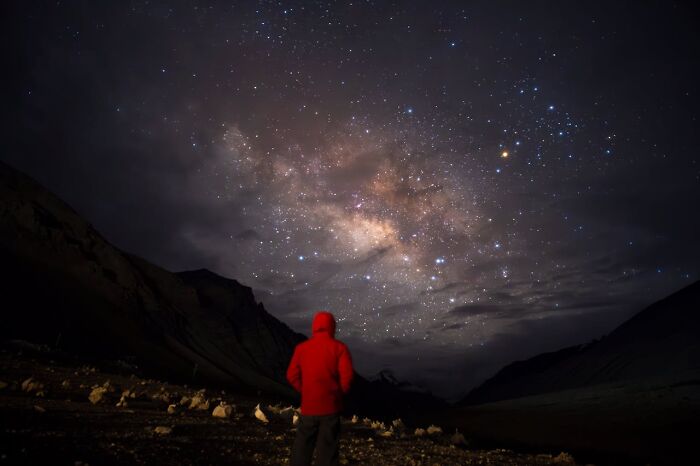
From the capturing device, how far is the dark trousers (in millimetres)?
5461

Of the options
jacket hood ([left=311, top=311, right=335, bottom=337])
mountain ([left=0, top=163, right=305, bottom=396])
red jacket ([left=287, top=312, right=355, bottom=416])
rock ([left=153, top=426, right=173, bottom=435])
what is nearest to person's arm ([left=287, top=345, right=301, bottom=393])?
red jacket ([left=287, top=312, right=355, bottom=416])

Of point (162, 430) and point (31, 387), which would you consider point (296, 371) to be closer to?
point (162, 430)

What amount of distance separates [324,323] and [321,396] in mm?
1018

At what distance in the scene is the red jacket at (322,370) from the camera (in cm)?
550

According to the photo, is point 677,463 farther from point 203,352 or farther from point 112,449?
point 203,352

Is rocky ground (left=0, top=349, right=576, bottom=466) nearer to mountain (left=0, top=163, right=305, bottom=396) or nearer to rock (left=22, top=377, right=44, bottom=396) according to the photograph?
rock (left=22, top=377, right=44, bottom=396)

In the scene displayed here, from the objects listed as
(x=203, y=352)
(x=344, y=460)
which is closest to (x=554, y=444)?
(x=344, y=460)

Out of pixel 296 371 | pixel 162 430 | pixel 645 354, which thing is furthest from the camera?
pixel 645 354

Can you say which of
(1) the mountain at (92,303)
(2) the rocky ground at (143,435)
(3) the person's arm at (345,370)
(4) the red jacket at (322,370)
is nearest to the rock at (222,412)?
(2) the rocky ground at (143,435)

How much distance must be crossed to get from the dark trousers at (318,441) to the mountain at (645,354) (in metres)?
89.7

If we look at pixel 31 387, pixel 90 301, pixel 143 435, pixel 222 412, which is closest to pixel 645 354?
pixel 90 301

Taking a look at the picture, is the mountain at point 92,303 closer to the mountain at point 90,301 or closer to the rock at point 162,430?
the mountain at point 90,301

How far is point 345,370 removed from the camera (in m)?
5.57

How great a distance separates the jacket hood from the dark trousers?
3.85 ft
